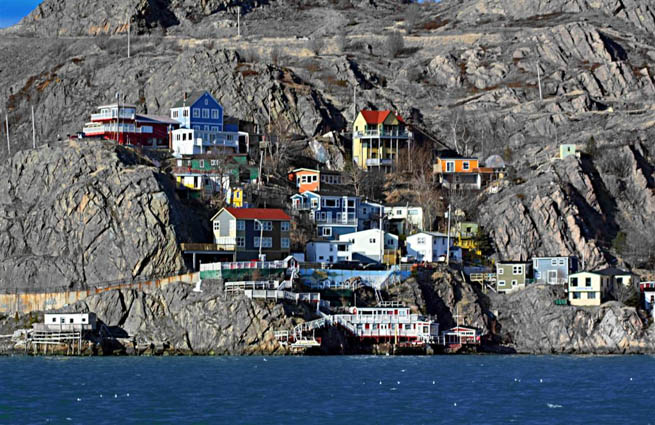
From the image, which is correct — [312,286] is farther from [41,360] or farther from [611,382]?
[611,382]

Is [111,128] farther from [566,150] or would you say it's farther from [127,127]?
[566,150]

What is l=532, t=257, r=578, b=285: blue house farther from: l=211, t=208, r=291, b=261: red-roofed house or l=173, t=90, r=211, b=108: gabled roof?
l=173, t=90, r=211, b=108: gabled roof

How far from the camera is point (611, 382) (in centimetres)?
7912

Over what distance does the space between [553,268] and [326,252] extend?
19.9 meters

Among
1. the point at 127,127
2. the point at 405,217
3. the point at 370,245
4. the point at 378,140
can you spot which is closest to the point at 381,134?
the point at 378,140

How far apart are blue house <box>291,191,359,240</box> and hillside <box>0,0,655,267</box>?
11492mm

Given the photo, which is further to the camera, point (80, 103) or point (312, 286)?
point (80, 103)

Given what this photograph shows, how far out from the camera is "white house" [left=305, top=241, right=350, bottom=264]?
114 metres

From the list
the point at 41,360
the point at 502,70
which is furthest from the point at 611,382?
the point at 502,70

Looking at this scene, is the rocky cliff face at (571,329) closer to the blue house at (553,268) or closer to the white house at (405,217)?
the blue house at (553,268)

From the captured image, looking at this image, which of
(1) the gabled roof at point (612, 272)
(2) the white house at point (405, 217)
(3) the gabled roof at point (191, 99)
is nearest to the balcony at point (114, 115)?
(3) the gabled roof at point (191, 99)

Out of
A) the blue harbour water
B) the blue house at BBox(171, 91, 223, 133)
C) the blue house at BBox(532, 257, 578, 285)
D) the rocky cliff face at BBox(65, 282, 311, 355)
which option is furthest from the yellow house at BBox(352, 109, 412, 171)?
the blue harbour water

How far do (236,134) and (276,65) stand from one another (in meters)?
27.3

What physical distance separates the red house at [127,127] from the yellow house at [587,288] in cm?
4598
